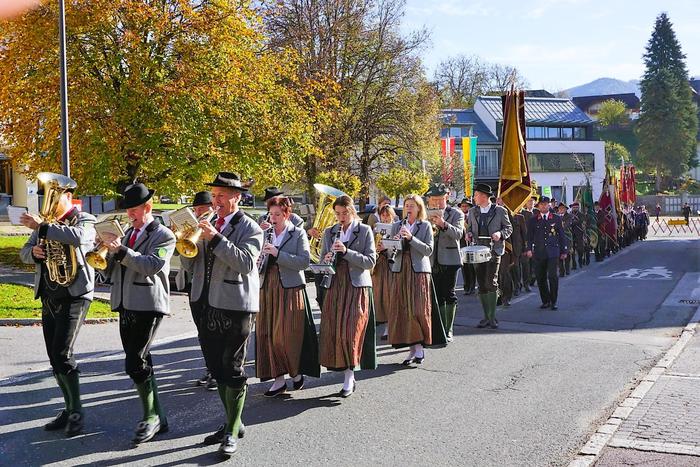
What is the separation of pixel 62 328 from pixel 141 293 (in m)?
0.81

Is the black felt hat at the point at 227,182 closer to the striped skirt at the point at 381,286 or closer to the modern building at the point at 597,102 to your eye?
the striped skirt at the point at 381,286

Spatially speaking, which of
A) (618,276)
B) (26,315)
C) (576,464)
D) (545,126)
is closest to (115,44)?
(26,315)

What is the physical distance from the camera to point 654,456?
546 cm

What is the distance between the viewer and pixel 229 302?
5.54 metres

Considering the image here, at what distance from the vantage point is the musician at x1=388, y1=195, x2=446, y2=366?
8.44 metres

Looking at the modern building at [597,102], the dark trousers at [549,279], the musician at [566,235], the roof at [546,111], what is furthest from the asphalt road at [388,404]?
the modern building at [597,102]

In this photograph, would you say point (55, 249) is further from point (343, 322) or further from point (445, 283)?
point (445, 283)

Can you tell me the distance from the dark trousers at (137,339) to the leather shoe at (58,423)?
0.84m

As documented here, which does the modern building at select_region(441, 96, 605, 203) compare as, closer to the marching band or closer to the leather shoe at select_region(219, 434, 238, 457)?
the marching band

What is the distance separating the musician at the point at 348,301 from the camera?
23.5 feet

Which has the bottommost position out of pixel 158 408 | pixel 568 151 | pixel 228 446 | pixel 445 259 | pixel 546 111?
pixel 228 446

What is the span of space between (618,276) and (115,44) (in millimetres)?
14139

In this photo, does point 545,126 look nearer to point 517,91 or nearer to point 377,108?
point 377,108

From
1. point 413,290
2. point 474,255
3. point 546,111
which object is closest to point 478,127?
point 546,111
